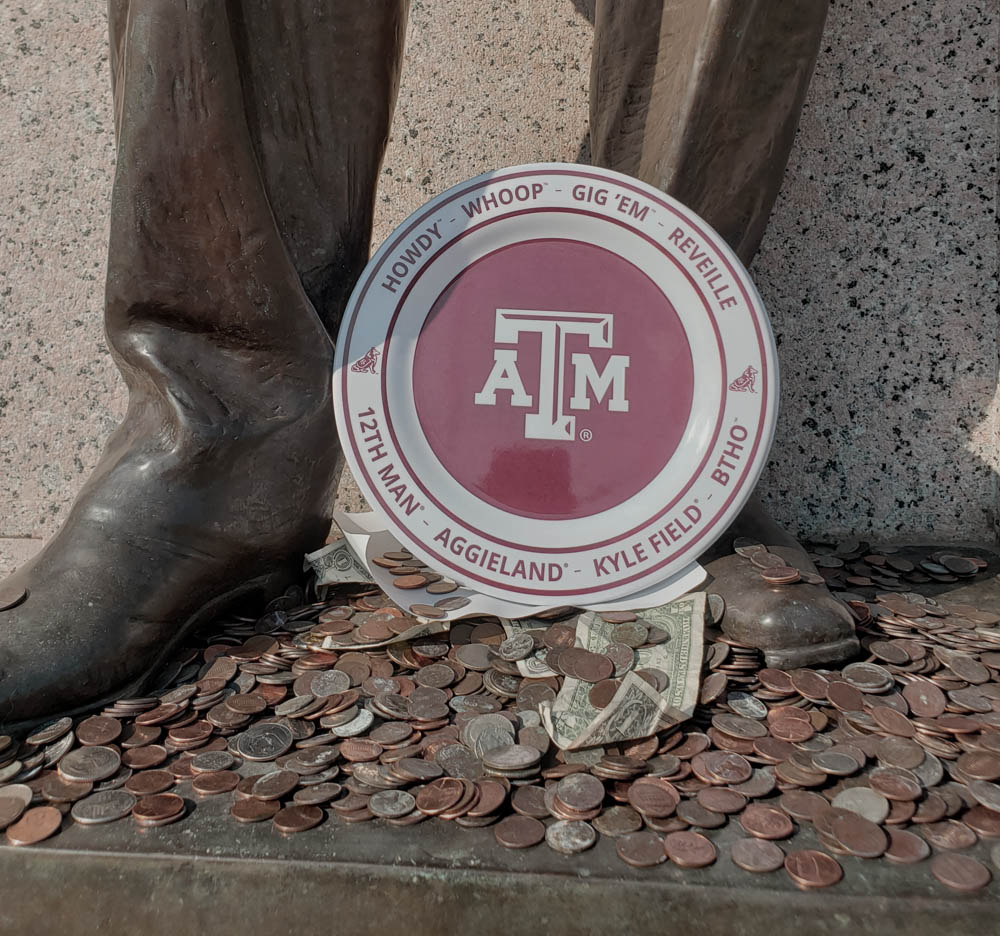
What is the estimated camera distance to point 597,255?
1.26 meters

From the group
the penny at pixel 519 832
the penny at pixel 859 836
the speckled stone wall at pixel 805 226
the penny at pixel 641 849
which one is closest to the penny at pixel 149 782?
the penny at pixel 519 832

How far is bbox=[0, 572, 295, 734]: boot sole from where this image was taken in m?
0.98

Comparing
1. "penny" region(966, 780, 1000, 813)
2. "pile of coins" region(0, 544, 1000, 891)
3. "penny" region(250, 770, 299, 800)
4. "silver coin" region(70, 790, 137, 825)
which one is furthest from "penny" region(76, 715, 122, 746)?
"penny" region(966, 780, 1000, 813)

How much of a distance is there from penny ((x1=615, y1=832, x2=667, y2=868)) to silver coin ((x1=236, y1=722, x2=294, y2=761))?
405 millimetres

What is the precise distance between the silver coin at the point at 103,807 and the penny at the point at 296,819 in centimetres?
16

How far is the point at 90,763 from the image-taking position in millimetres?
902

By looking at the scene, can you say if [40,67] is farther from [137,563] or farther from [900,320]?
[900,320]

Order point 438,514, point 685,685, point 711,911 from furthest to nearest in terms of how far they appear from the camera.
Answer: point 438,514
point 685,685
point 711,911

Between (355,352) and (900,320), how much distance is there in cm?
125

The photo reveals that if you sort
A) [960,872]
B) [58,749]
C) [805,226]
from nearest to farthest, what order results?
[960,872] → [58,749] → [805,226]

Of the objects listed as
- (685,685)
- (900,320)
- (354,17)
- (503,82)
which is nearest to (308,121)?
(354,17)

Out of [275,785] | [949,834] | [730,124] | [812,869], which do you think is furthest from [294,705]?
[730,124]

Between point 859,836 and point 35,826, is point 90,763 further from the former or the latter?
point 859,836

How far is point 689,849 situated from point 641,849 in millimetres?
46
